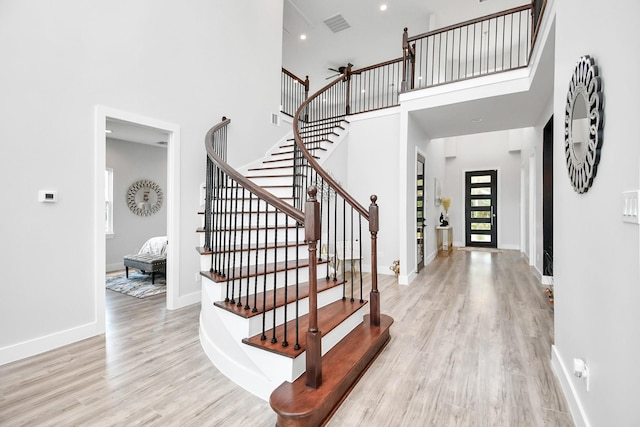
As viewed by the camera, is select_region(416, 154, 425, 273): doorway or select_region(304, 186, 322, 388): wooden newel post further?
select_region(416, 154, 425, 273): doorway

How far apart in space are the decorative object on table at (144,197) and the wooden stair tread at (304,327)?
219 inches

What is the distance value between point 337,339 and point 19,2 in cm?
372

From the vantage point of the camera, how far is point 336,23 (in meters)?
6.80

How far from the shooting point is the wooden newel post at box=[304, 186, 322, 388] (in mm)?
1732

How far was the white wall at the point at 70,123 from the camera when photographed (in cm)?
245

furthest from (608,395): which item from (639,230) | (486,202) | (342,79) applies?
(486,202)

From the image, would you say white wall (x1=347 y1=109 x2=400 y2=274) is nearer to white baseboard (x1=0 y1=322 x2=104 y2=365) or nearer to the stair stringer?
the stair stringer

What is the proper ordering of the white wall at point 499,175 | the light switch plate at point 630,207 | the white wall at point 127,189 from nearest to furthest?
the light switch plate at point 630,207
the white wall at point 127,189
the white wall at point 499,175

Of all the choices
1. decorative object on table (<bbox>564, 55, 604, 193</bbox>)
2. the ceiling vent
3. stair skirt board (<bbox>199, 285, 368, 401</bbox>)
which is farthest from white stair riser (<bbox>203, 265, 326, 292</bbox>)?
the ceiling vent

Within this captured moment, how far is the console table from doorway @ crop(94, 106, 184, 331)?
6.36 metres

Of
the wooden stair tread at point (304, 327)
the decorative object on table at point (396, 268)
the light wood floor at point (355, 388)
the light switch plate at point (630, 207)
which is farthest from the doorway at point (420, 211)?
the light switch plate at point (630, 207)

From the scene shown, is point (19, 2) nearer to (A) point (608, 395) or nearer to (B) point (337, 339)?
(B) point (337, 339)

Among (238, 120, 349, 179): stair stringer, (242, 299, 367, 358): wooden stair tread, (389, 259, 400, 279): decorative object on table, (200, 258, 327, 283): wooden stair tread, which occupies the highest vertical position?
(238, 120, 349, 179): stair stringer

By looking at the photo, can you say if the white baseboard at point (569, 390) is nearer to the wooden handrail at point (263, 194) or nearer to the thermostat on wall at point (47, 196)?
the wooden handrail at point (263, 194)
